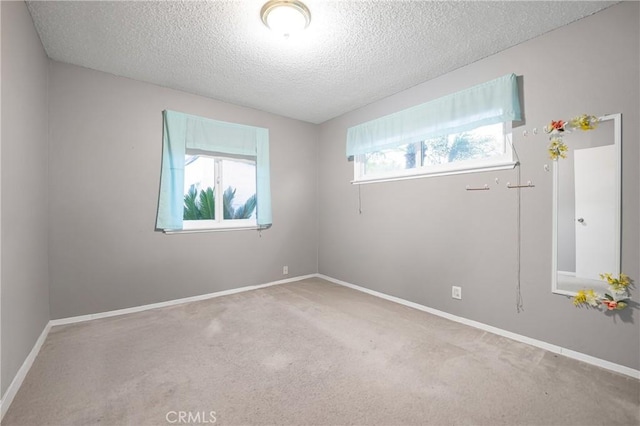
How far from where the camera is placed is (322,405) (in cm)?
151

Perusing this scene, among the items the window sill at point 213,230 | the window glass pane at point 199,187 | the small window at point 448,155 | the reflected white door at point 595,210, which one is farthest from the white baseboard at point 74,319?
the reflected white door at point 595,210

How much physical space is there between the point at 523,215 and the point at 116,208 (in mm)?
3820

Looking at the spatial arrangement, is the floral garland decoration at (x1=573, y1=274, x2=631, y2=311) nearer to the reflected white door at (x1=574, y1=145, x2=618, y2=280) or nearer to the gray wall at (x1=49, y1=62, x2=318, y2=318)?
the reflected white door at (x1=574, y1=145, x2=618, y2=280)

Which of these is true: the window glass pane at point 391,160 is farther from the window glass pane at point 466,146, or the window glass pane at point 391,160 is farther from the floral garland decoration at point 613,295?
the floral garland decoration at point 613,295

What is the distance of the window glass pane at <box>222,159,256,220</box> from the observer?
141 inches

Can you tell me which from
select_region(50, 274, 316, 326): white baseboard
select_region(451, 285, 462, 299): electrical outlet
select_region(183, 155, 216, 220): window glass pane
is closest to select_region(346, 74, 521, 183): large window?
select_region(451, 285, 462, 299): electrical outlet

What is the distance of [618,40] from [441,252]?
6.56 feet

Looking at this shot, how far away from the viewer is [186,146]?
3.15 meters

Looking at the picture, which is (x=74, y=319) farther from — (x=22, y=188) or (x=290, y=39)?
(x=290, y=39)

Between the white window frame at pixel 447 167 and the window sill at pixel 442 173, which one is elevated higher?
the white window frame at pixel 447 167

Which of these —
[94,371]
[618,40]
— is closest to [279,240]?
[94,371]

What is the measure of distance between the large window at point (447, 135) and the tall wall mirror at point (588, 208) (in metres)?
0.41

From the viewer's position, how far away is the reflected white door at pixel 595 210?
186 centimetres

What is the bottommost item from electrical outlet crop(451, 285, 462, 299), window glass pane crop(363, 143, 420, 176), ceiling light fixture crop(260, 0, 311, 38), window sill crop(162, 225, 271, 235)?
electrical outlet crop(451, 285, 462, 299)
